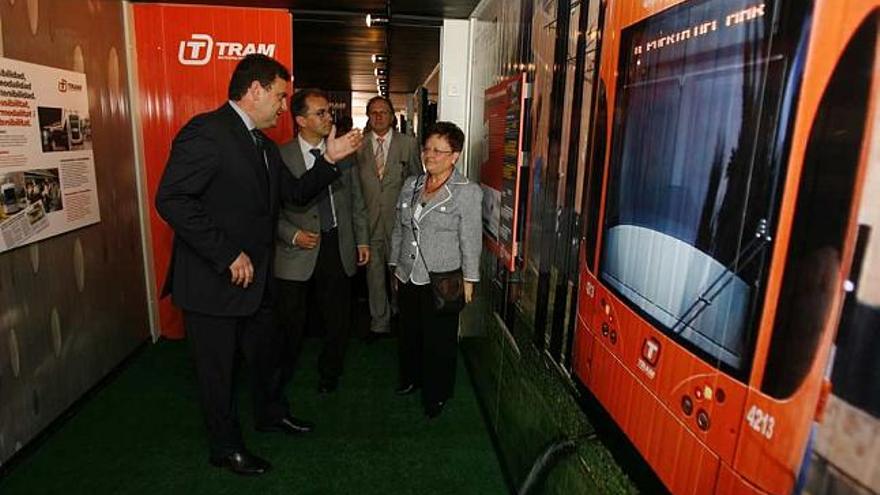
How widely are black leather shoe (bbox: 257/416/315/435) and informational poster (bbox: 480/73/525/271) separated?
3.99 feet

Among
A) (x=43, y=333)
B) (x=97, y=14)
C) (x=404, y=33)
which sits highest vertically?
(x=404, y=33)

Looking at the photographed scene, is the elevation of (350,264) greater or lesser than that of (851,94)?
lesser

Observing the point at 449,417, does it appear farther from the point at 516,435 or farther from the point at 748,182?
the point at 748,182

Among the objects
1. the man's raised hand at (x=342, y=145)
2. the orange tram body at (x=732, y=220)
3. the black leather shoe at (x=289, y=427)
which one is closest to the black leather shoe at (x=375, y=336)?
the black leather shoe at (x=289, y=427)

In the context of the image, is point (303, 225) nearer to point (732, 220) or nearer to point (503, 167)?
point (503, 167)

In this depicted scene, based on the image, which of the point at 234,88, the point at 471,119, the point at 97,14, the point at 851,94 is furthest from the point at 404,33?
the point at 851,94

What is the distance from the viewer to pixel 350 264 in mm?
2971

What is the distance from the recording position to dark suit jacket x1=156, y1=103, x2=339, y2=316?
195cm

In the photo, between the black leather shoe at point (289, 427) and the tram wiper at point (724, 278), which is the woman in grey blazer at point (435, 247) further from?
the tram wiper at point (724, 278)

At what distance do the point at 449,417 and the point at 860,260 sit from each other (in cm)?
245

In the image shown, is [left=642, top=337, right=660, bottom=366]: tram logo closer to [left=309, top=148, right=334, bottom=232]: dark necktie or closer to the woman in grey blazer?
the woman in grey blazer

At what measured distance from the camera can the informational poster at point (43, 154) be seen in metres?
2.21

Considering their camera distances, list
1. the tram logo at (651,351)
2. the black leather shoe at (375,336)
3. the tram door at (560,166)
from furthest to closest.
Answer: the black leather shoe at (375,336)
the tram door at (560,166)
the tram logo at (651,351)

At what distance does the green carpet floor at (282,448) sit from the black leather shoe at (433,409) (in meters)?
0.03
